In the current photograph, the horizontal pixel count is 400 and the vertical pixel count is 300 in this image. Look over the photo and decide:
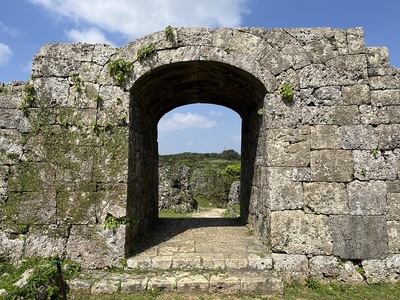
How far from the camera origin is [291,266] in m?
4.76

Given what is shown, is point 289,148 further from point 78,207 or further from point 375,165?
point 78,207

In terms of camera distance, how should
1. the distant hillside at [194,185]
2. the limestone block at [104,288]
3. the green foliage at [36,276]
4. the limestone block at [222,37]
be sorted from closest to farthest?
the green foliage at [36,276] < the limestone block at [104,288] < the limestone block at [222,37] < the distant hillside at [194,185]

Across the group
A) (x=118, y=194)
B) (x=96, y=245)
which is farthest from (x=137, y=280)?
(x=118, y=194)

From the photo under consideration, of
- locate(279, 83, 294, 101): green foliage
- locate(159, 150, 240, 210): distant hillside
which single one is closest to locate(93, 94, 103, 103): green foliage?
locate(279, 83, 294, 101): green foliage

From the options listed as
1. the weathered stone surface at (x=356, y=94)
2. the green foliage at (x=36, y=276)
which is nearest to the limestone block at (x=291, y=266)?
the weathered stone surface at (x=356, y=94)

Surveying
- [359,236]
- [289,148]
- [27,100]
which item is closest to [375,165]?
[359,236]

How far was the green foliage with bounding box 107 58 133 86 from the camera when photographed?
508 cm

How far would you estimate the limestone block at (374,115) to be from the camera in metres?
4.94

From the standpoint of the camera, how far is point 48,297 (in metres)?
3.86

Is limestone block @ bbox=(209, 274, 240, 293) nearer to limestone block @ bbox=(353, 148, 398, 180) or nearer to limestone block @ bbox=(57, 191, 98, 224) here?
limestone block @ bbox=(57, 191, 98, 224)

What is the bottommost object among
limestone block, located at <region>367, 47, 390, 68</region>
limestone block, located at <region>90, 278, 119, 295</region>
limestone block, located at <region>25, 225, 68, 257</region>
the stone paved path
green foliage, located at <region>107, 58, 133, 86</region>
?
limestone block, located at <region>90, 278, 119, 295</region>

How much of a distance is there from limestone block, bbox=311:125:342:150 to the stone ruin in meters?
0.02

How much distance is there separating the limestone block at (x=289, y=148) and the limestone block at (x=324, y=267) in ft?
5.24

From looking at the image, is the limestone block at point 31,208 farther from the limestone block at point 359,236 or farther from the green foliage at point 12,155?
the limestone block at point 359,236
